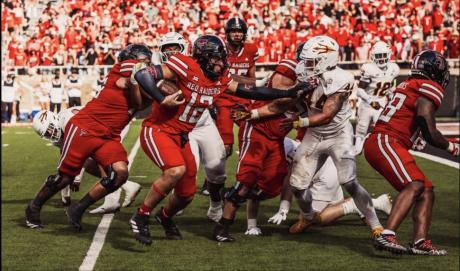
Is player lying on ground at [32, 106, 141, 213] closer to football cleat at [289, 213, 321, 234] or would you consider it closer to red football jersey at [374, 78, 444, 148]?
football cleat at [289, 213, 321, 234]

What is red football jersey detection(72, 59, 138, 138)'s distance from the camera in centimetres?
710

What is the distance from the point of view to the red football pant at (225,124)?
9383mm

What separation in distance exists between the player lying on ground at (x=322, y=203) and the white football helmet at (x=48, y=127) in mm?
1982

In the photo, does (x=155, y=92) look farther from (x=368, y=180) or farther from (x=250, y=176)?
(x=368, y=180)

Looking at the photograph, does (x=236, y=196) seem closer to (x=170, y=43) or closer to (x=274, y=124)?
(x=274, y=124)

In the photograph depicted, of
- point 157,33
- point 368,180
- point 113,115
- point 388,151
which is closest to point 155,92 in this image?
point 113,115

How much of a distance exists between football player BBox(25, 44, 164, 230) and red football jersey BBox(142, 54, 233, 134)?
1.53 feet

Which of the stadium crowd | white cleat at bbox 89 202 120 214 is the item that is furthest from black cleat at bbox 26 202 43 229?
the stadium crowd

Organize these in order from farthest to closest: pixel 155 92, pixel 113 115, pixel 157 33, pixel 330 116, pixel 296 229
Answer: pixel 157 33 < pixel 296 229 < pixel 113 115 < pixel 330 116 < pixel 155 92

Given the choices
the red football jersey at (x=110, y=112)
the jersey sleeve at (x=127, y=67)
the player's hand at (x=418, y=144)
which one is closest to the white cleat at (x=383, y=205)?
the player's hand at (x=418, y=144)

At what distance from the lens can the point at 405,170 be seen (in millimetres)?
6340

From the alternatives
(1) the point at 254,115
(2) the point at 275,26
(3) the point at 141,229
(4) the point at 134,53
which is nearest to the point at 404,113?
(1) the point at 254,115

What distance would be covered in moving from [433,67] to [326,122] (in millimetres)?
887

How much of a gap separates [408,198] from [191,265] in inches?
65.1
